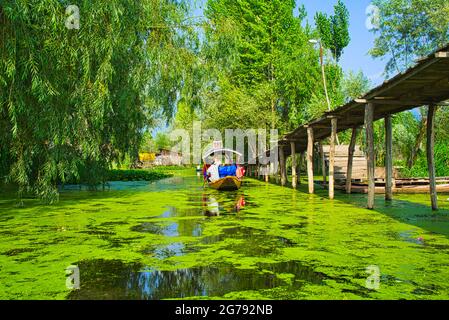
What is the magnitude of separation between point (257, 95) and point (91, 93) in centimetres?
2127

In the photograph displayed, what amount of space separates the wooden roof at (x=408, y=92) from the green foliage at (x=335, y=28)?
25323 mm

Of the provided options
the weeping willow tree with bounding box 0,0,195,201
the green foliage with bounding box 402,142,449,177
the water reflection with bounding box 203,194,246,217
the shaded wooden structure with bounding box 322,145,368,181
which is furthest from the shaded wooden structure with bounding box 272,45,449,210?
the green foliage with bounding box 402,142,449,177

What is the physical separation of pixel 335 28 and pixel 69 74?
32.3m

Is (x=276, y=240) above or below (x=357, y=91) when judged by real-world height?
below

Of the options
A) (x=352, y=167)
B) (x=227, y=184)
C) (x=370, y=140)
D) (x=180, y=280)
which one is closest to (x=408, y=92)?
(x=370, y=140)

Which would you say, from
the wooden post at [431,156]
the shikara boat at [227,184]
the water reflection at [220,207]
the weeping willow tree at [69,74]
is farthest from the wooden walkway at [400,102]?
the weeping willow tree at [69,74]

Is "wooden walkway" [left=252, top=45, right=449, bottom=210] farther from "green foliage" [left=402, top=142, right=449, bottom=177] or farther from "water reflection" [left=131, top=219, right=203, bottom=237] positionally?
"green foliage" [left=402, top=142, right=449, bottom=177]

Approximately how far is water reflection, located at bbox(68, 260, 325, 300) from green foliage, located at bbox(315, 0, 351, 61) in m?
36.5

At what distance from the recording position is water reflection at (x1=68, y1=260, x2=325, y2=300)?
456 cm

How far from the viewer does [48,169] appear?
11.5 metres

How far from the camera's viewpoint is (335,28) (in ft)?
129
